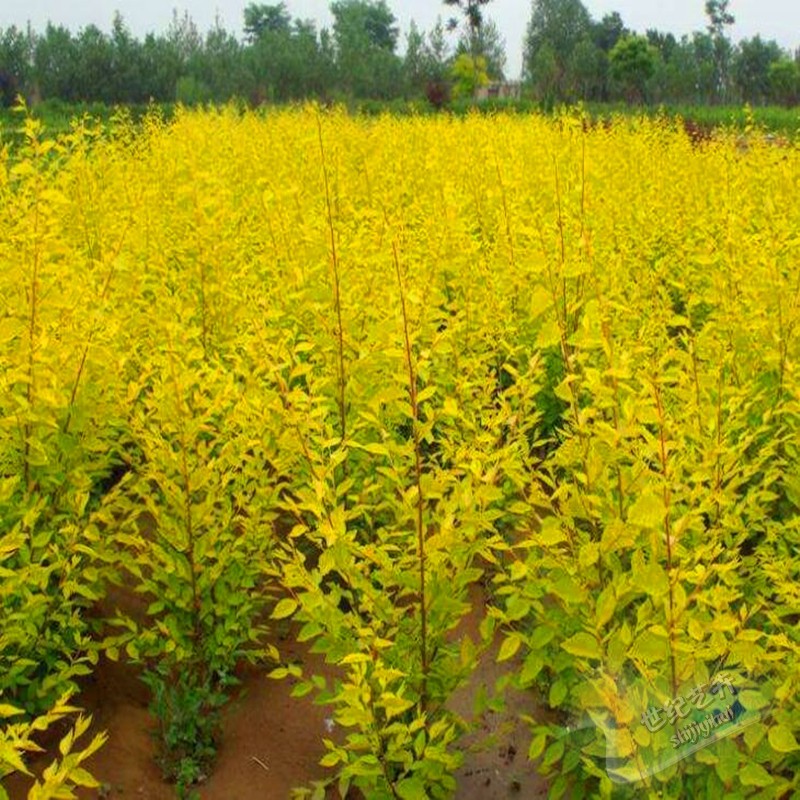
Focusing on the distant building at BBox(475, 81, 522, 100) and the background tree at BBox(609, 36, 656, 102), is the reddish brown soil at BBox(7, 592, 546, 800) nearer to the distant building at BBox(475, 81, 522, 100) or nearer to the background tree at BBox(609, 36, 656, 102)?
the background tree at BBox(609, 36, 656, 102)

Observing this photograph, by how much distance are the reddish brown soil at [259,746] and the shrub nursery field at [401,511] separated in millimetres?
47

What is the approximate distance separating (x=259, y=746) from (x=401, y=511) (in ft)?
3.05

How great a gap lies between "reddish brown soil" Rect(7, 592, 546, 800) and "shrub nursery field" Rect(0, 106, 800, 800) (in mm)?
47

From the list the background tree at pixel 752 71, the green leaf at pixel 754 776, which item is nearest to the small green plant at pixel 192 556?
the green leaf at pixel 754 776

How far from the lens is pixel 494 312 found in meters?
3.76

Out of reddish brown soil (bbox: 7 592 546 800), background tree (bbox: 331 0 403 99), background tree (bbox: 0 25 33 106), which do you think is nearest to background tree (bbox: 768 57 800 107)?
background tree (bbox: 331 0 403 99)

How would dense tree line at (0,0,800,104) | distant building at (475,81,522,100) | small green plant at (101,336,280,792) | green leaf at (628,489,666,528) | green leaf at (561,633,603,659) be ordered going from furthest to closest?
distant building at (475,81,522,100) < dense tree line at (0,0,800,104) < small green plant at (101,336,280,792) < green leaf at (561,633,603,659) < green leaf at (628,489,666,528)

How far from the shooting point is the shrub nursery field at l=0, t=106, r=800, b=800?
Result: 6.17 ft

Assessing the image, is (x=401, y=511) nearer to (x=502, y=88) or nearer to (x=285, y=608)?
(x=285, y=608)

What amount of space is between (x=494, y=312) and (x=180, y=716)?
6.36 feet

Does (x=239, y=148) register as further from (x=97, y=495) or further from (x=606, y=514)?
(x=606, y=514)

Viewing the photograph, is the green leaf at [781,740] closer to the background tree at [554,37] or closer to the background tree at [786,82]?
the background tree at [554,37]

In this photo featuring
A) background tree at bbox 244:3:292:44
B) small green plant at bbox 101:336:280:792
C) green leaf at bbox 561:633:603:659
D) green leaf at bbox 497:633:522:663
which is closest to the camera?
green leaf at bbox 561:633:603:659

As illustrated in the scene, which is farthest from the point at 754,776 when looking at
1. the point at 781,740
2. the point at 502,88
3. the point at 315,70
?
the point at 502,88
